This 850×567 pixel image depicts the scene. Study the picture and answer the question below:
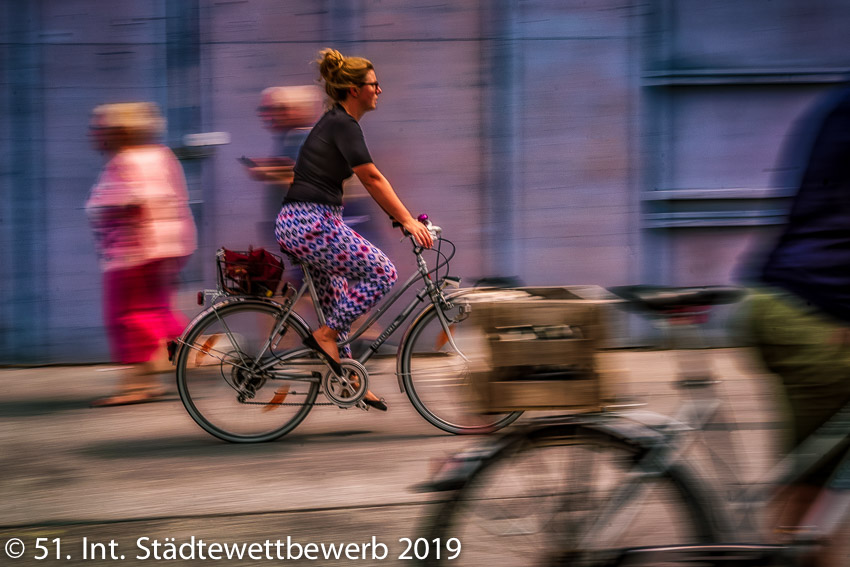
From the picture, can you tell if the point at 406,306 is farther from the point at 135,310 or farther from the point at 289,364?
the point at 135,310

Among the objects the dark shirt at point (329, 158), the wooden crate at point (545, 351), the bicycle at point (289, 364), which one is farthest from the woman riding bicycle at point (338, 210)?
the wooden crate at point (545, 351)

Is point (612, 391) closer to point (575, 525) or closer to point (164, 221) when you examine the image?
point (575, 525)

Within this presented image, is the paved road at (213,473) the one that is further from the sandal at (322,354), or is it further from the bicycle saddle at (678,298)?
the bicycle saddle at (678,298)

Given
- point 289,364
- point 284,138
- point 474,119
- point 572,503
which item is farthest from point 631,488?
point 474,119

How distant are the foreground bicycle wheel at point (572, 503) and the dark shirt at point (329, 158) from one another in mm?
2684

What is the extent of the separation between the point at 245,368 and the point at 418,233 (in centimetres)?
116

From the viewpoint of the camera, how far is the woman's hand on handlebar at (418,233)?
17.4 ft

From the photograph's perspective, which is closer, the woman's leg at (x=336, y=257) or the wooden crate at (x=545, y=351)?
the wooden crate at (x=545, y=351)

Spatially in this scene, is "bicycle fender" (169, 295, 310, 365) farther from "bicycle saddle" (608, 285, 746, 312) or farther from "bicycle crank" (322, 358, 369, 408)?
"bicycle saddle" (608, 285, 746, 312)

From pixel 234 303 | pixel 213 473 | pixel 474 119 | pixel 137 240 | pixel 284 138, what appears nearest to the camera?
pixel 213 473

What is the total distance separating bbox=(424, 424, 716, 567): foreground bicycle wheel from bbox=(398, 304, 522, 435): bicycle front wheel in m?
2.50

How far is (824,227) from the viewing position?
9.24ft

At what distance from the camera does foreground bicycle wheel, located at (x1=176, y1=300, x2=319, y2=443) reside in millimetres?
5426

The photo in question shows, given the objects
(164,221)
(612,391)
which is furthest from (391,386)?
(612,391)
